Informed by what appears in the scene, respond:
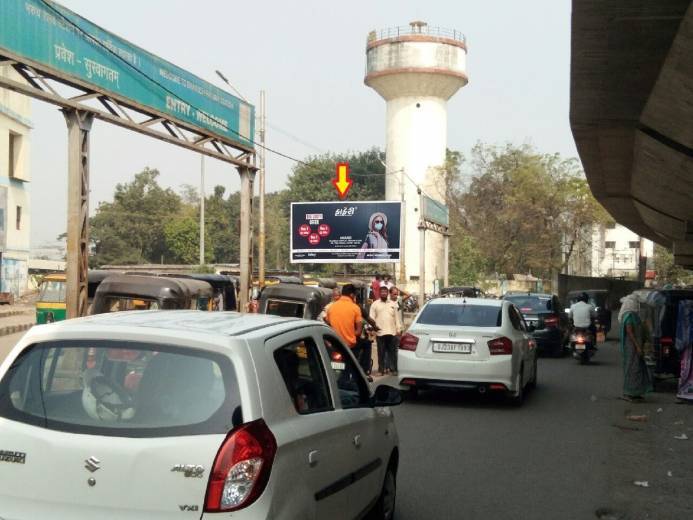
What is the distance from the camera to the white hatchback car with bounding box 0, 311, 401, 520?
12.8 feet

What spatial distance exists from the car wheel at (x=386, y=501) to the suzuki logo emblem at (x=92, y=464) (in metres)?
2.65

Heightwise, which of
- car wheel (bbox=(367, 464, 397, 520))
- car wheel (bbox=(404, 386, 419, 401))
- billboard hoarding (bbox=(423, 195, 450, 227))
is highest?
billboard hoarding (bbox=(423, 195, 450, 227))

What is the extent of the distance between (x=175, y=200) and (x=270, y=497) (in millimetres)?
93382

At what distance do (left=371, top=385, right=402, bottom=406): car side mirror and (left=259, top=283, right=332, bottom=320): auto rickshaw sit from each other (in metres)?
14.4

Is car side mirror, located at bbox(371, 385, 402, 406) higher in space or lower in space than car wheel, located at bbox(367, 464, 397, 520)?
higher

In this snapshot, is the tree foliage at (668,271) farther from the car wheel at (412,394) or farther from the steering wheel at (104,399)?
the steering wheel at (104,399)

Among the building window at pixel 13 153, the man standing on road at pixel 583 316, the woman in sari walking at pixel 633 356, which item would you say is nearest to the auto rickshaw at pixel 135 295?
the woman in sari walking at pixel 633 356

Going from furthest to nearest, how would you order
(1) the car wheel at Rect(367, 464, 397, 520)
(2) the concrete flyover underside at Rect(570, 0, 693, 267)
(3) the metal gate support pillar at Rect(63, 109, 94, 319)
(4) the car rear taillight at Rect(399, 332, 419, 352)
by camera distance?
(3) the metal gate support pillar at Rect(63, 109, 94, 319) < (4) the car rear taillight at Rect(399, 332, 419, 352) < (2) the concrete flyover underside at Rect(570, 0, 693, 267) < (1) the car wheel at Rect(367, 464, 397, 520)

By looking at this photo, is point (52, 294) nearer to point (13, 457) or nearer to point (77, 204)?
point (77, 204)

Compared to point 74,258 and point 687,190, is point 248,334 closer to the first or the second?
point 74,258

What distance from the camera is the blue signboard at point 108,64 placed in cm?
1658

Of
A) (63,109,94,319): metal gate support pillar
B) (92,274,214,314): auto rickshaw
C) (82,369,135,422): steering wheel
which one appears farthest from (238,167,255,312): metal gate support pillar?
(82,369,135,422): steering wheel

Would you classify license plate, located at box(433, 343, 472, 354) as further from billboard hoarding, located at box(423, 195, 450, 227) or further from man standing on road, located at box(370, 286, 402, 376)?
billboard hoarding, located at box(423, 195, 450, 227)

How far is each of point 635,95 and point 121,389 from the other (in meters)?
9.77
